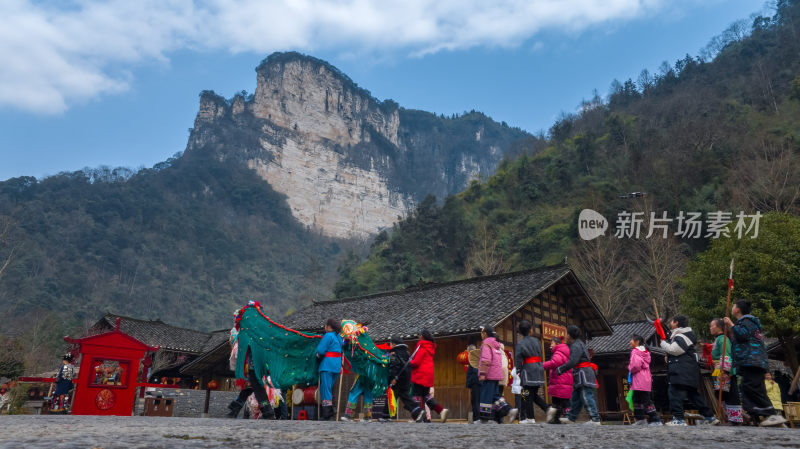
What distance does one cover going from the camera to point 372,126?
117 metres

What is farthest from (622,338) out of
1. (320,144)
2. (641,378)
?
(320,144)

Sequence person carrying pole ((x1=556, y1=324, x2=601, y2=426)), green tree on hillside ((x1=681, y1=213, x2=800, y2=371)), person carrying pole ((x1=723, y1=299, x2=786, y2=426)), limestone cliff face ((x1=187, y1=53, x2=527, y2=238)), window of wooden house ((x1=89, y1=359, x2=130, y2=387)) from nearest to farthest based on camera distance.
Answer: person carrying pole ((x1=723, y1=299, x2=786, y2=426)), person carrying pole ((x1=556, y1=324, x2=601, y2=426)), window of wooden house ((x1=89, y1=359, x2=130, y2=387)), green tree on hillside ((x1=681, y1=213, x2=800, y2=371)), limestone cliff face ((x1=187, y1=53, x2=527, y2=238))

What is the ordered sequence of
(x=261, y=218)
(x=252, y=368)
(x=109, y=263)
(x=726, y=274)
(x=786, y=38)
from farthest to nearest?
(x=261, y=218) < (x=109, y=263) < (x=786, y=38) < (x=726, y=274) < (x=252, y=368)

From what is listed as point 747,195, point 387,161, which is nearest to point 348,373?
point 747,195

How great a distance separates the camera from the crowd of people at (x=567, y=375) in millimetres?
6965

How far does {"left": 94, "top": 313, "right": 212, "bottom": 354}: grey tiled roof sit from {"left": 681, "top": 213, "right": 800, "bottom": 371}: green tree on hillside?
2355 centimetres

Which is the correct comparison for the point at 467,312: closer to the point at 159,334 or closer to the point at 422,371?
the point at 422,371

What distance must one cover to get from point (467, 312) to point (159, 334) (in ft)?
69.2

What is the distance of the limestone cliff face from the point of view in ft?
326

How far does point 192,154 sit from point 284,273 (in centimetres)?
3477

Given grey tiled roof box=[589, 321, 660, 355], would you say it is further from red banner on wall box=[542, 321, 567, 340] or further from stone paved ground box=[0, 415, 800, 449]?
stone paved ground box=[0, 415, 800, 449]

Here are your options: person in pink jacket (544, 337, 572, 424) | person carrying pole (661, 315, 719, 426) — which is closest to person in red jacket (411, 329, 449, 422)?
person in pink jacket (544, 337, 572, 424)

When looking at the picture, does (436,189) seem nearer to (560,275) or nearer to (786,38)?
(786,38)

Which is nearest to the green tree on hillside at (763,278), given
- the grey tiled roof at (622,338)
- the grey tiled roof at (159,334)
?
the grey tiled roof at (622,338)
